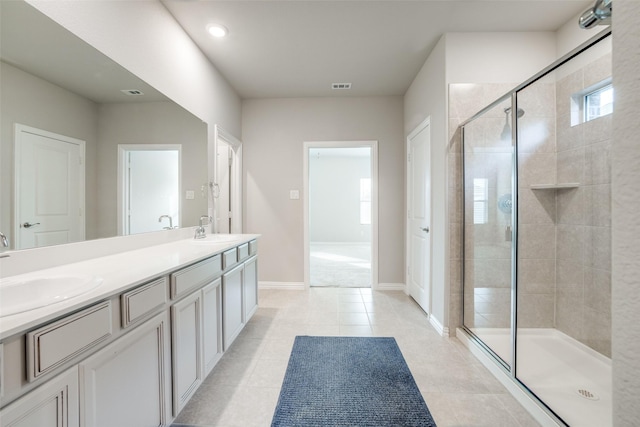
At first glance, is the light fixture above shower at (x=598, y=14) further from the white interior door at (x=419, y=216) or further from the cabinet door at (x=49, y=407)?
the white interior door at (x=419, y=216)

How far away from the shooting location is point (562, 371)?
175 cm

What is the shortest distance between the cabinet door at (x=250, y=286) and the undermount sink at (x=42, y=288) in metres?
1.29

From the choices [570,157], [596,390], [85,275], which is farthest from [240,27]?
[596,390]

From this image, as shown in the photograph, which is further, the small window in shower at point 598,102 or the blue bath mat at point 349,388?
the small window in shower at point 598,102

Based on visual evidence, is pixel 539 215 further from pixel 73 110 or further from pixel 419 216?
pixel 73 110

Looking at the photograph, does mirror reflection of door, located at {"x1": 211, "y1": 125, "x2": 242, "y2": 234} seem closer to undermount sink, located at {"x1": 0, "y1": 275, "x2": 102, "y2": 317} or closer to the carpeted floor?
the carpeted floor

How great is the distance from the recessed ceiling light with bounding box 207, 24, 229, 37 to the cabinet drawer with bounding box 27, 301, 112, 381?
226cm

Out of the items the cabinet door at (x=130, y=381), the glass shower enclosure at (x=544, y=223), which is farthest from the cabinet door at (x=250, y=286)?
the glass shower enclosure at (x=544, y=223)

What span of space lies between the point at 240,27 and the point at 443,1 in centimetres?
159

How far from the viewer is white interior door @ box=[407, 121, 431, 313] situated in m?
2.75

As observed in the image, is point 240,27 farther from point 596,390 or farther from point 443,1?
point 596,390

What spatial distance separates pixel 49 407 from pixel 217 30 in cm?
257

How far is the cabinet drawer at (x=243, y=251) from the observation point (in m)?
2.17

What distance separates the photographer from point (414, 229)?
3.21 metres
